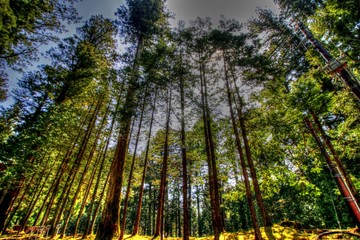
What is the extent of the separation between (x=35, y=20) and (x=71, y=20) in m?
1.64

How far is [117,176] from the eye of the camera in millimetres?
6754

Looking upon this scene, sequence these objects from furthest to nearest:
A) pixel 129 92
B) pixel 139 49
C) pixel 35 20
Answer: pixel 139 49, pixel 129 92, pixel 35 20

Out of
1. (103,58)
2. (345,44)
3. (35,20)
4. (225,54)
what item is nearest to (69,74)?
(103,58)

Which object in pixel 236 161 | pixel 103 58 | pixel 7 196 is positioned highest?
pixel 103 58

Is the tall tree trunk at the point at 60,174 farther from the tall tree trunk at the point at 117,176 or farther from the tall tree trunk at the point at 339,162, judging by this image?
the tall tree trunk at the point at 339,162

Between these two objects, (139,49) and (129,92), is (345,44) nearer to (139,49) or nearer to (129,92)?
(129,92)

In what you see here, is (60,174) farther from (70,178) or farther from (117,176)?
(117,176)

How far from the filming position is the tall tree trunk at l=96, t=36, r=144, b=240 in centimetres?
595

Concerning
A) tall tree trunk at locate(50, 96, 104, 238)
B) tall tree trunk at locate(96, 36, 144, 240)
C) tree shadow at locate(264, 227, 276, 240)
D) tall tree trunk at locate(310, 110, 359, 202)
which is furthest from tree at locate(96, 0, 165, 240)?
tall tree trunk at locate(310, 110, 359, 202)

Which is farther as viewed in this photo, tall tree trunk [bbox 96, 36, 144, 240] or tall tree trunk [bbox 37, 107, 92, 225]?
tall tree trunk [bbox 37, 107, 92, 225]

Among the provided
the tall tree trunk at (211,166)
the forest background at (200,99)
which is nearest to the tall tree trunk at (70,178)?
the forest background at (200,99)

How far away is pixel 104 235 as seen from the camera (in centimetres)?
584

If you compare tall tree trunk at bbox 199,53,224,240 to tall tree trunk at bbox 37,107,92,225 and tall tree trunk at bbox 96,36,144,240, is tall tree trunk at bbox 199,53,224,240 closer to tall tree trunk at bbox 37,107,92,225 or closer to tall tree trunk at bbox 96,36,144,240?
tall tree trunk at bbox 96,36,144,240

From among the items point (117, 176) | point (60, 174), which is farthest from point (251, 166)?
point (60, 174)
